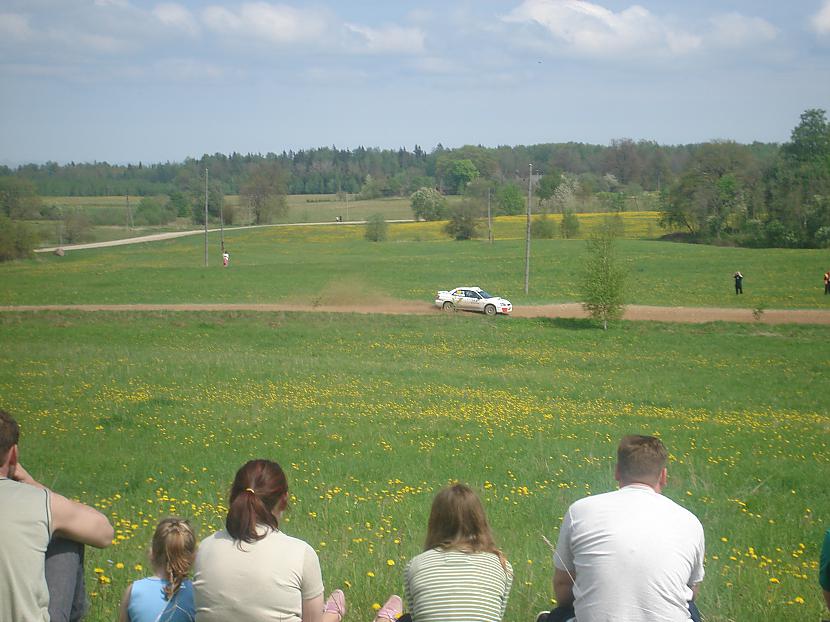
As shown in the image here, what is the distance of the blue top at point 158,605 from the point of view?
4527 millimetres

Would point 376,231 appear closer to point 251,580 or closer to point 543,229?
point 543,229

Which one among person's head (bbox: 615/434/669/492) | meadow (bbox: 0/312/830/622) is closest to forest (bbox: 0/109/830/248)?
meadow (bbox: 0/312/830/622)

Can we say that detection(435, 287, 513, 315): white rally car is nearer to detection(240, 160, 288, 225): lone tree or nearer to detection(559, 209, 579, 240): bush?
detection(559, 209, 579, 240): bush

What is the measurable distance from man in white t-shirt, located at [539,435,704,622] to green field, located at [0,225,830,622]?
5.31 ft

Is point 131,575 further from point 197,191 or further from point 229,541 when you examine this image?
point 197,191

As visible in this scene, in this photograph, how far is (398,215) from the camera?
139625mm

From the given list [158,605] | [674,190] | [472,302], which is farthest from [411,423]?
[674,190]

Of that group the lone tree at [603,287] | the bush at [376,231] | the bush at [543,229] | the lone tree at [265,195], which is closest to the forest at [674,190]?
the lone tree at [265,195]

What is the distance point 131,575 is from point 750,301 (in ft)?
152

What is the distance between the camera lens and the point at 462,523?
4.36m

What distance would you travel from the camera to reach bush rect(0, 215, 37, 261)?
62.4 m

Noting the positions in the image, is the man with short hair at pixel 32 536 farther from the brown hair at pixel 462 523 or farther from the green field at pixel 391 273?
the green field at pixel 391 273

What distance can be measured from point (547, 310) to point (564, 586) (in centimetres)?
3980

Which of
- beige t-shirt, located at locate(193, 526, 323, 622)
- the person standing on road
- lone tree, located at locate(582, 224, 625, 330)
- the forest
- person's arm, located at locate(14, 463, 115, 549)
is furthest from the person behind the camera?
the forest
